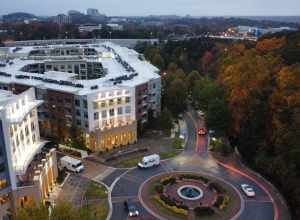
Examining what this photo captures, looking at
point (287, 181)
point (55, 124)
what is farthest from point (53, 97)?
point (287, 181)

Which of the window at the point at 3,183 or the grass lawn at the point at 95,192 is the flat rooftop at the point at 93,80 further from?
the window at the point at 3,183

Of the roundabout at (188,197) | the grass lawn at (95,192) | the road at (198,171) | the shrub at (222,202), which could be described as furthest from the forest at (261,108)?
the grass lawn at (95,192)

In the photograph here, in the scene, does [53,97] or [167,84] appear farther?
[167,84]

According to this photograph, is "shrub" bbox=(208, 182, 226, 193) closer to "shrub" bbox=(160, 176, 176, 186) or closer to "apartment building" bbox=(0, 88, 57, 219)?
"shrub" bbox=(160, 176, 176, 186)

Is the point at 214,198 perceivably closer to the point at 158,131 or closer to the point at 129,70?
the point at 158,131

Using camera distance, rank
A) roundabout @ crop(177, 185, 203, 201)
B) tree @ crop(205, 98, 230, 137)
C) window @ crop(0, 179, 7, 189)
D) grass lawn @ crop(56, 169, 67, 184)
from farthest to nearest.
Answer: tree @ crop(205, 98, 230, 137) < grass lawn @ crop(56, 169, 67, 184) < roundabout @ crop(177, 185, 203, 201) < window @ crop(0, 179, 7, 189)

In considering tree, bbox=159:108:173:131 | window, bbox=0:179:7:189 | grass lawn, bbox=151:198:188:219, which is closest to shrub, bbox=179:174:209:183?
grass lawn, bbox=151:198:188:219

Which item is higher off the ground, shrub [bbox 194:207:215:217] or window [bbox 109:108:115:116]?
window [bbox 109:108:115:116]

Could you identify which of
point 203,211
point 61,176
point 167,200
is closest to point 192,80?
point 61,176
